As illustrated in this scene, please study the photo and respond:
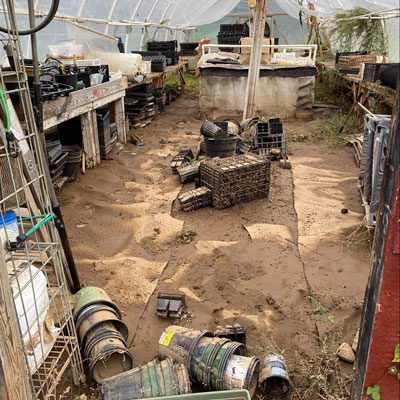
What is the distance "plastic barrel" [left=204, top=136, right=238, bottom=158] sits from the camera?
706 cm

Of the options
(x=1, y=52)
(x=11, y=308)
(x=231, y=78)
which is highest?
(x=1, y=52)

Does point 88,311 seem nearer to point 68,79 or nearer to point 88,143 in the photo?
point 68,79

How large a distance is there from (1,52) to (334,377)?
286 inches

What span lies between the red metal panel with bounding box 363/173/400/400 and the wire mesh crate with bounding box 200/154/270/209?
3.94 metres

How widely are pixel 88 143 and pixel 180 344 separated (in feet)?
16.3

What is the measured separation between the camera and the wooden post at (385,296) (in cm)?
156

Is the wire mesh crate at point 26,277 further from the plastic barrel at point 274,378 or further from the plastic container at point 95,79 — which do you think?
the plastic container at point 95,79

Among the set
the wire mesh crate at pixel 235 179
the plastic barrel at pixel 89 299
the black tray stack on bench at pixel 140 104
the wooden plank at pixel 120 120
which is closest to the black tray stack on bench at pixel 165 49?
the black tray stack on bench at pixel 140 104

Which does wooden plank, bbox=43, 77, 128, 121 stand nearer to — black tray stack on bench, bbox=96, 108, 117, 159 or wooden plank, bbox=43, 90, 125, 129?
wooden plank, bbox=43, 90, 125, 129

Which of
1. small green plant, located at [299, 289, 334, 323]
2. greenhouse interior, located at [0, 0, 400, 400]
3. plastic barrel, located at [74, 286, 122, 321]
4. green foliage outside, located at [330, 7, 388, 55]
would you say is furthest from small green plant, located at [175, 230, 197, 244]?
green foliage outside, located at [330, 7, 388, 55]

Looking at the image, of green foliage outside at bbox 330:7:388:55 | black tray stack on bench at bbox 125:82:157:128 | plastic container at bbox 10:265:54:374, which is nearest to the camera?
plastic container at bbox 10:265:54:374

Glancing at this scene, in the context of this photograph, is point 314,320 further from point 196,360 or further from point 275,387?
point 196,360

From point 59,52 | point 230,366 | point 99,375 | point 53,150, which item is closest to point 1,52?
point 59,52

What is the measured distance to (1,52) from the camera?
23.5 feet
